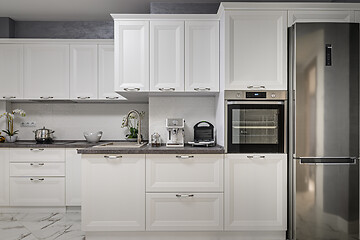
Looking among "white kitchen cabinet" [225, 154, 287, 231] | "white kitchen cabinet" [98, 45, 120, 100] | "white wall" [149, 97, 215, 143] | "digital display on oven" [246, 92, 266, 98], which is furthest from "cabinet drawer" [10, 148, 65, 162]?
"digital display on oven" [246, 92, 266, 98]

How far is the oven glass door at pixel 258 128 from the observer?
96.5 inches

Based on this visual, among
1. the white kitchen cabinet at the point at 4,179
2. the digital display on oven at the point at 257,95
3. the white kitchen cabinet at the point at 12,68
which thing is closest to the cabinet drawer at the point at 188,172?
the digital display on oven at the point at 257,95

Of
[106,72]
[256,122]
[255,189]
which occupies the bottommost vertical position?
[255,189]

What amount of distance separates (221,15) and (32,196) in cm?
323

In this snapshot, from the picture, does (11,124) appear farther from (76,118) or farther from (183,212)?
(183,212)

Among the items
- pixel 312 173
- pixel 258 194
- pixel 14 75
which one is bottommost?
pixel 258 194

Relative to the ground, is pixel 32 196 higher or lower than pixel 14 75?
lower

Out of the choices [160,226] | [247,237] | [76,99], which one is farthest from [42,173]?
[247,237]

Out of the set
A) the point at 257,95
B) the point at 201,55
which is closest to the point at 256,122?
the point at 257,95

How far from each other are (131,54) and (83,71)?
3.93 ft

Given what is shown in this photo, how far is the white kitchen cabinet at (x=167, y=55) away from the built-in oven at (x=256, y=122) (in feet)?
1.98

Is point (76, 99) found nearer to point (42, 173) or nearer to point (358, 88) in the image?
point (42, 173)

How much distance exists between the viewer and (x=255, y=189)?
2447 millimetres

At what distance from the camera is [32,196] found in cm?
333
